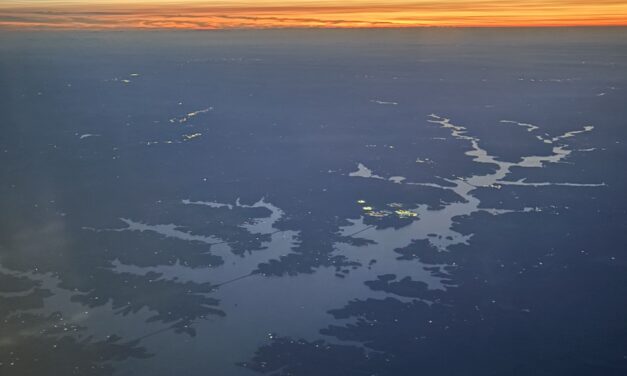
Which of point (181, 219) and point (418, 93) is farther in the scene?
point (418, 93)

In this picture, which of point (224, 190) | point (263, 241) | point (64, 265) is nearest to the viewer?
point (64, 265)

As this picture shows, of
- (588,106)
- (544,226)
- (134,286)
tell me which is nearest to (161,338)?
(134,286)

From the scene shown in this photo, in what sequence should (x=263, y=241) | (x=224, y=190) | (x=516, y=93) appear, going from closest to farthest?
(x=263, y=241) < (x=224, y=190) < (x=516, y=93)

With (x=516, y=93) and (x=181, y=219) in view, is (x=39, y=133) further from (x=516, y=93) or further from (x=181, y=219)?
(x=516, y=93)

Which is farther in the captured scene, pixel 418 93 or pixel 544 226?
pixel 418 93

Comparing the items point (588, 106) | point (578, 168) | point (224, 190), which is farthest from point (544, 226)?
point (588, 106)

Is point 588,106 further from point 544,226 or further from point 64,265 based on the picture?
point 64,265
